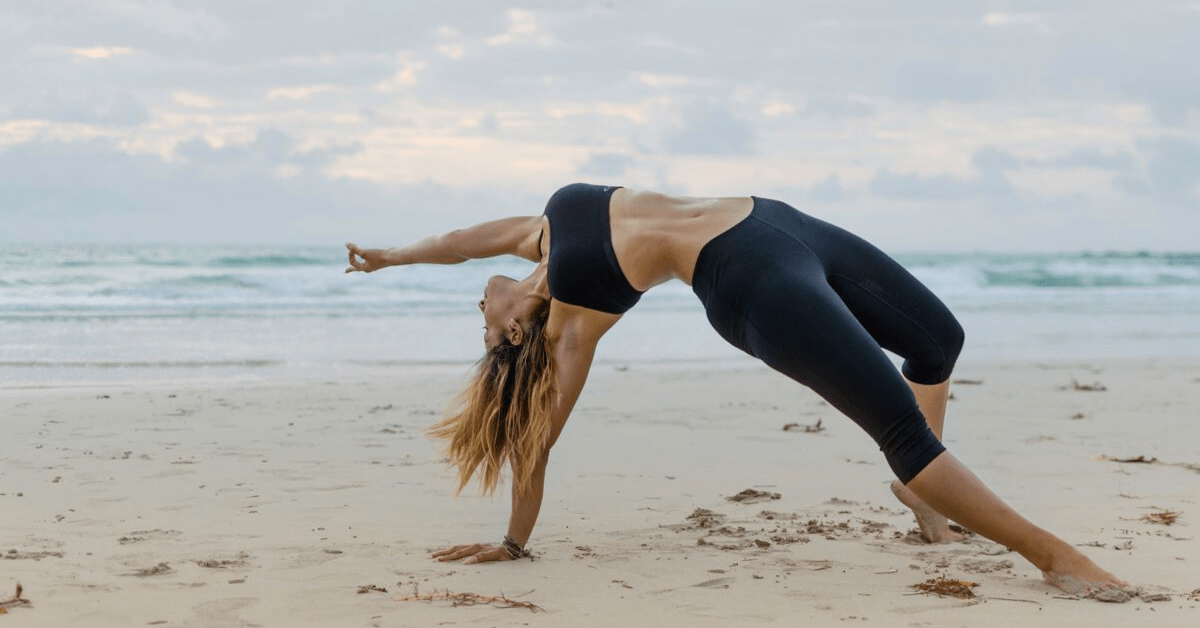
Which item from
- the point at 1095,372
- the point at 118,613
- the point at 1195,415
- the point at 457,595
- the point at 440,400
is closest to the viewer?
the point at 118,613

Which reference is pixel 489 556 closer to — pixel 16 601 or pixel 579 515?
pixel 579 515

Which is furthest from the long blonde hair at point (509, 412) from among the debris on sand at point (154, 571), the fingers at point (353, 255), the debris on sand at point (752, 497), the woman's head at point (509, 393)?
the debris on sand at point (752, 497)

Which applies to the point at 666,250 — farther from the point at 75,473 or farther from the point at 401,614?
the point at 75,473

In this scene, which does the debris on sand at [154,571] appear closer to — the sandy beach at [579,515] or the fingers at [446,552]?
the sandy beach at [579,515]

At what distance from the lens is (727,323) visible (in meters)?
3.34

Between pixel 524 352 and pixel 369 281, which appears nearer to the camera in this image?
pixel 524 352

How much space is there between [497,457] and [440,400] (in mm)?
4384

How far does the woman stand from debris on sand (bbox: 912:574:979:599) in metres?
0.19

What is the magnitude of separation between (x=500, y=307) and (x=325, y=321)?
12.3m

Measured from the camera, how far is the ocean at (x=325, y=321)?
10383mm

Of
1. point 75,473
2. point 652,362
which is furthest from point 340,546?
point 652,362

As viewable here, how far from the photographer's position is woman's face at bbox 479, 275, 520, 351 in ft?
11.9

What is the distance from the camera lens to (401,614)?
3014 mm

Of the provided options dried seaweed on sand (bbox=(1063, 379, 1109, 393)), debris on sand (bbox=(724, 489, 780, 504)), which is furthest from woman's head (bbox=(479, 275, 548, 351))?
dried seaweed on sand (bbox=(1063, 379, 1109, 393))
